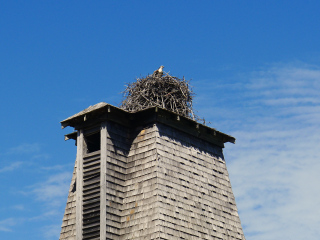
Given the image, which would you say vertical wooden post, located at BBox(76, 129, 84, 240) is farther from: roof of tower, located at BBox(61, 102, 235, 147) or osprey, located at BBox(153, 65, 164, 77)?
osprey, located at BBox(153, 65, 164, 77)

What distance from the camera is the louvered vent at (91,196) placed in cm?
2338

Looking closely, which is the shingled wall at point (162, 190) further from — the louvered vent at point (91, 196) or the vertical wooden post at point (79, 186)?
the vertical wooden post at point (79, 186)

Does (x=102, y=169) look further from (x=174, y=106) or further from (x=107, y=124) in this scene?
(x=174, y=106)

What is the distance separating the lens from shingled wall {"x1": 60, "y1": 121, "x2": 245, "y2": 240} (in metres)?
23.2

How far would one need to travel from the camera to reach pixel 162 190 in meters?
23.5

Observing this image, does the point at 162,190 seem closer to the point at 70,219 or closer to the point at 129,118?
the point at 129,118

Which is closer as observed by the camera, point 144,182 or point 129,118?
point 144,182

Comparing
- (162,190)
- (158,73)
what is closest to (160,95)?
(158,73)

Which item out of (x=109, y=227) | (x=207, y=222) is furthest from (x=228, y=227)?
(x=109, y=227)

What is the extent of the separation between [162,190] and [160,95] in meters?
4.72

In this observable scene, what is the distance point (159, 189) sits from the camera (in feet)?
76.8

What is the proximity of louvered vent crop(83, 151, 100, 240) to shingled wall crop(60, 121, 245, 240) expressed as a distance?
0.44m

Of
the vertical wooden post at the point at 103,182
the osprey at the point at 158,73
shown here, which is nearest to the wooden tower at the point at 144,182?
the vertical wooden post at the point at 103,182

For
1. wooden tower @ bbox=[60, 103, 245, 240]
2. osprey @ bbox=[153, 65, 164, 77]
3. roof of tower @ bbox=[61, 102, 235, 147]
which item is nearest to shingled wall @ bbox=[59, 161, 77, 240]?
wooden tower @ bbox=[60, 103, 245, 240]
